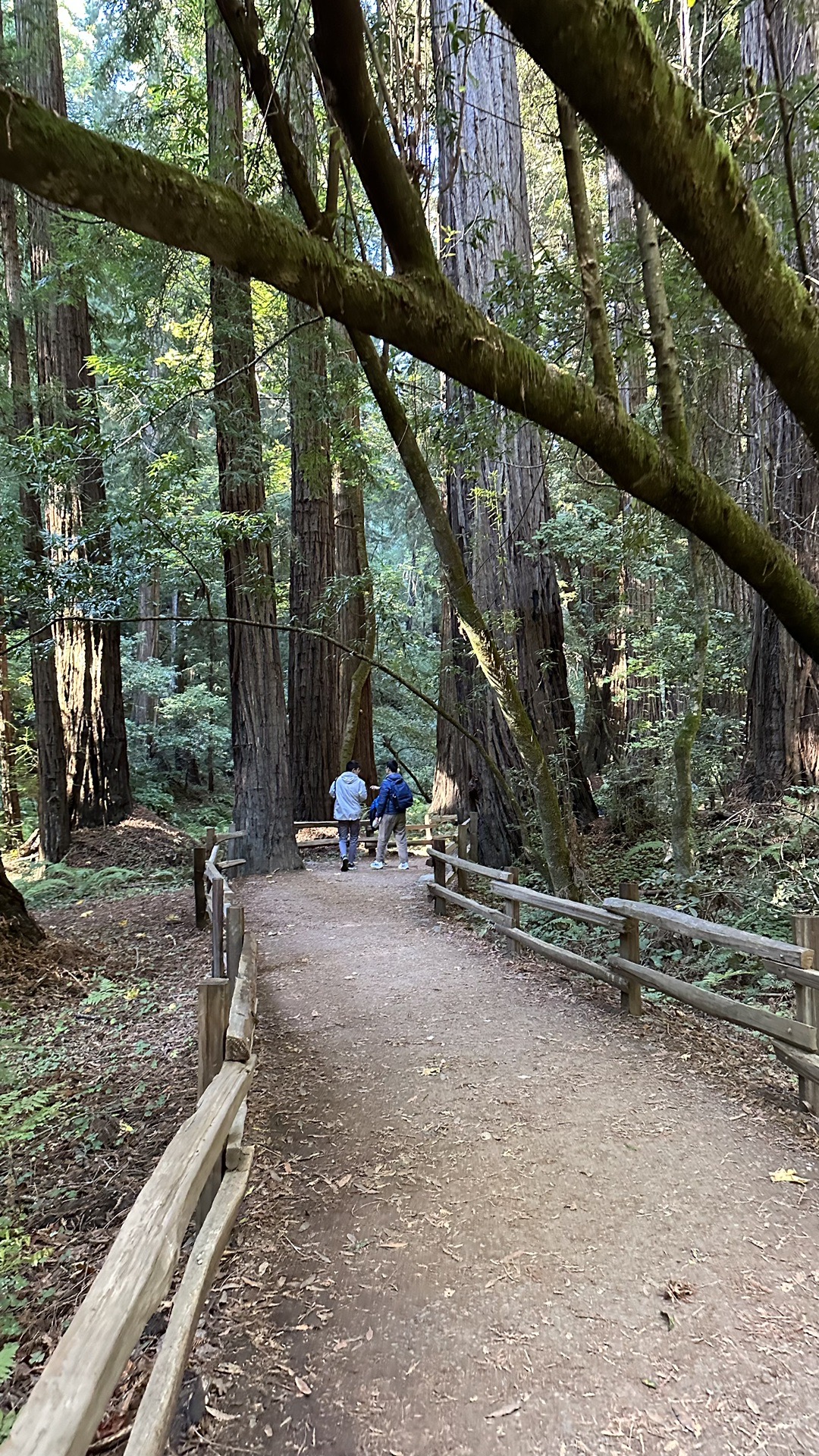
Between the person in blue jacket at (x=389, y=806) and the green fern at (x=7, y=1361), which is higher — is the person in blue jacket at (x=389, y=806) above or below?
above

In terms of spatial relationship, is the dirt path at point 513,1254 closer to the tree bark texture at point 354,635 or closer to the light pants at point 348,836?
the light pants at point 348,836

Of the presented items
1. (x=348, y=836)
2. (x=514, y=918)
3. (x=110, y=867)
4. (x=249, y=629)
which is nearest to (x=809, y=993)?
(x=514, y=918)

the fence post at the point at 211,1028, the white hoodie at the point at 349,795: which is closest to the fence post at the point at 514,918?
the fence post at the point at 211,1028

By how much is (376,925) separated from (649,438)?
279 inches

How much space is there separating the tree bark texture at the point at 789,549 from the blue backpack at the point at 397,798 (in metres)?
6.35

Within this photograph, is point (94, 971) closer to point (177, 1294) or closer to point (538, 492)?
point (177, 1294)

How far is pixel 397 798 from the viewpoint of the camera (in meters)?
14.2

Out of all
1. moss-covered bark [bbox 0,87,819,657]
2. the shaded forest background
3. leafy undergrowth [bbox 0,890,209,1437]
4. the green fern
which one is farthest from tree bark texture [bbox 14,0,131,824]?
the green fern

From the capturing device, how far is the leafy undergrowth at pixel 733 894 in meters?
6.96

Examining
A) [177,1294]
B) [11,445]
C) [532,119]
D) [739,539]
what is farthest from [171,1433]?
[532,119]

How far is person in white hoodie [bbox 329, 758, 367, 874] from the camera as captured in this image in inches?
543

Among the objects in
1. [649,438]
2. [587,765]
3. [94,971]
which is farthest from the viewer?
[587,765]

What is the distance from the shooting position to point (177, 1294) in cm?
284

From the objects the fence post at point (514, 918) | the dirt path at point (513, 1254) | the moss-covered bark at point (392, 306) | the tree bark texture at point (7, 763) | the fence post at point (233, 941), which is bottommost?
the dirt path at point (513, 1254)
